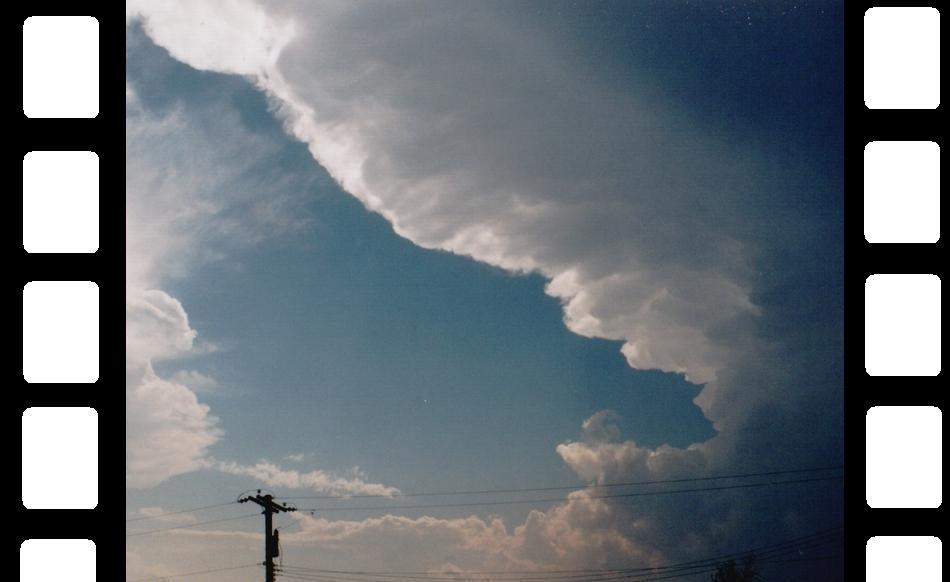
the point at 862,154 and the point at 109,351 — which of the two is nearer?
the point at 109,351

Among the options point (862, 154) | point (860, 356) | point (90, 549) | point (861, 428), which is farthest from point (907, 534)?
point (90, 549)

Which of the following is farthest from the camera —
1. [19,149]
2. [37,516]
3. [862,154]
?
[862,154]

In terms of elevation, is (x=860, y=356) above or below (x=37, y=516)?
above

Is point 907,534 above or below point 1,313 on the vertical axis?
below

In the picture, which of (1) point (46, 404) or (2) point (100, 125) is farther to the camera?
(2) point (100, 125)

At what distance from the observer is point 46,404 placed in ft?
21.7

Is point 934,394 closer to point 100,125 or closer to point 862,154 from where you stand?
point 862,154

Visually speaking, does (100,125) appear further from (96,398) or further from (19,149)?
(96,398)

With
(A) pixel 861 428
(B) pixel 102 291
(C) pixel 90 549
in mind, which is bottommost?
(C) pixel 90 549

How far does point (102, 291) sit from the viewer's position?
23.0 ft

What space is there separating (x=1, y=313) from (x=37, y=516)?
166 centimetres

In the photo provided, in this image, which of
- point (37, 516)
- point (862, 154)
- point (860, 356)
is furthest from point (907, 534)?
point (37, 516)

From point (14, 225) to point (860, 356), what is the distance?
7.44 metres

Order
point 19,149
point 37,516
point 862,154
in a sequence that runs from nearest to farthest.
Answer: point 37,516 → point 19,149 → point 862,154
